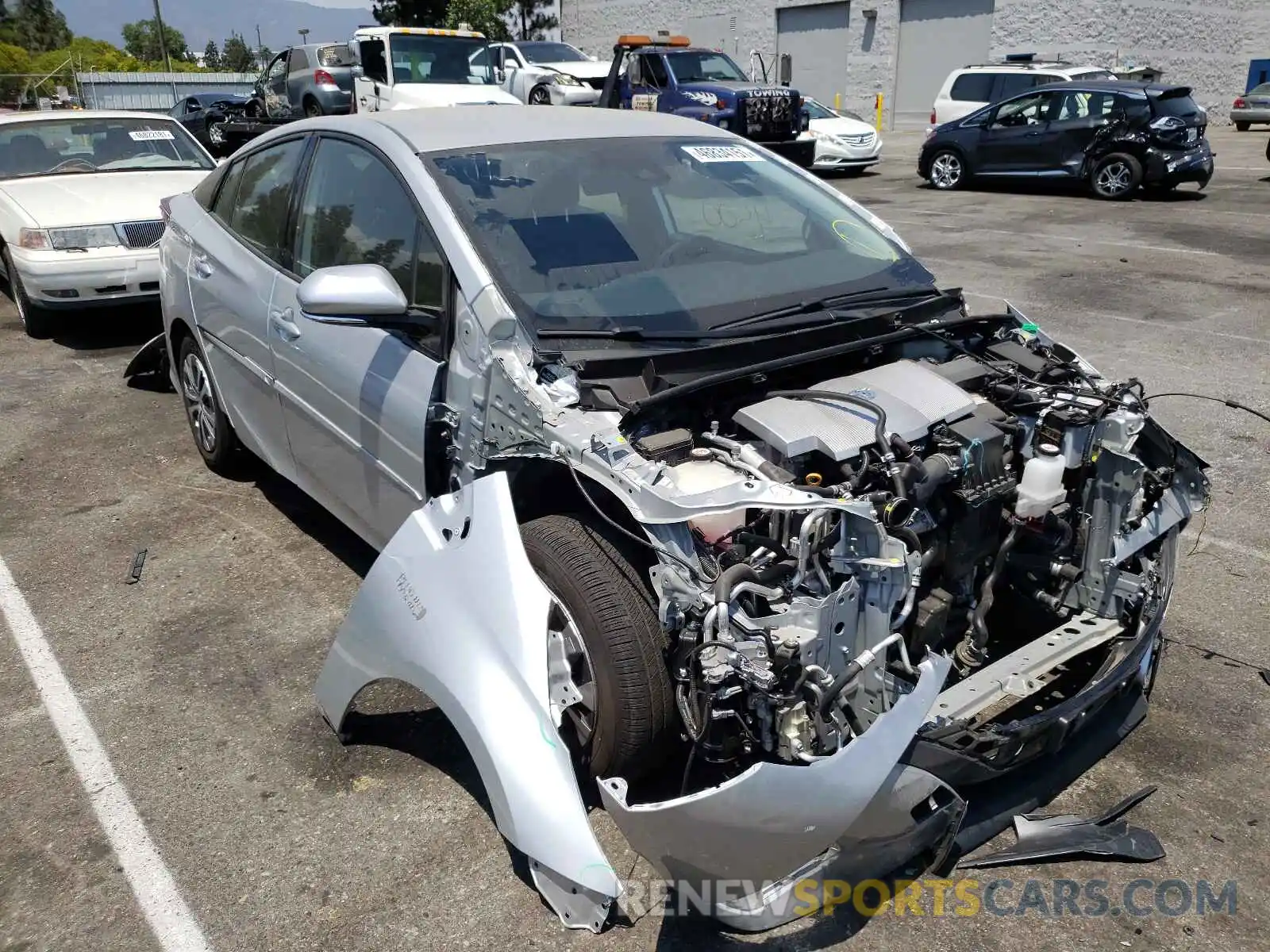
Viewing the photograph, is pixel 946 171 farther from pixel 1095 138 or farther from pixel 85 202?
pixel 85 202

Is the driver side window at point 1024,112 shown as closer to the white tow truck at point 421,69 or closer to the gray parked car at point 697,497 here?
the white tow truck at point 421,69

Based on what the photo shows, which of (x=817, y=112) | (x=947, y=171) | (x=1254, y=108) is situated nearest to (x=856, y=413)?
(x=947, y=171)

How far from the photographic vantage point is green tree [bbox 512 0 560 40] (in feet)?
126

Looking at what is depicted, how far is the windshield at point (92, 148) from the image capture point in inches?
329

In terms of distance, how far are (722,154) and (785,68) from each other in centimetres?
3073

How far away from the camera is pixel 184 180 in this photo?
840 centimetres

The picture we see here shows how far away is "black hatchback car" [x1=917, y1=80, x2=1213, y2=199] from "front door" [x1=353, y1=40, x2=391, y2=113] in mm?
8874

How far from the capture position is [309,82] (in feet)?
61.5

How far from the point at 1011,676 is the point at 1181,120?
46.0 feet

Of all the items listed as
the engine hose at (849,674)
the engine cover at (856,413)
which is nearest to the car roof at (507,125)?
the engine cover at (856,413)

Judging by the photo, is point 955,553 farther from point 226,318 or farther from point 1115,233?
point 1115,233

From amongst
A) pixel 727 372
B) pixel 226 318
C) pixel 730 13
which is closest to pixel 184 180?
pixel 226 318

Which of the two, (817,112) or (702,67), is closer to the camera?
(702,67)

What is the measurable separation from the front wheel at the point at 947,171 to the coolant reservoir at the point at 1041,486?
14.7m
